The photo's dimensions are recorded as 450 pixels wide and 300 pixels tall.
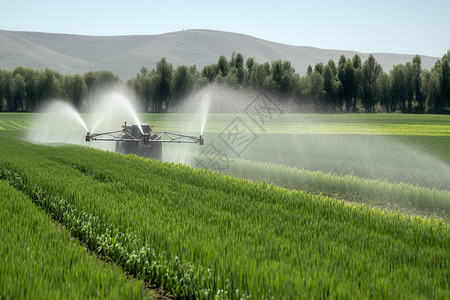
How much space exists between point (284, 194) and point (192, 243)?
4.77 meters

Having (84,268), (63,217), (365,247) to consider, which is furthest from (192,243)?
(63,217)

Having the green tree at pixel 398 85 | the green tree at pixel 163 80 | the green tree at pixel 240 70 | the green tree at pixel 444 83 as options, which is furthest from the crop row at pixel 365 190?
the green tree at pixel 398 85

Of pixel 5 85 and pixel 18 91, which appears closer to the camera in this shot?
pixel 5 85

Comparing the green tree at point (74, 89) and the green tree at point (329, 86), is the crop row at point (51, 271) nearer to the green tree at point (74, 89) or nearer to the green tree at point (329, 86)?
the green tree at point (329, 86)

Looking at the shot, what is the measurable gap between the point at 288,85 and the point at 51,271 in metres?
80.8

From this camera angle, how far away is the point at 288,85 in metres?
82.7

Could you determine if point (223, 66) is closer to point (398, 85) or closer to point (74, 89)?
point (74, 89)

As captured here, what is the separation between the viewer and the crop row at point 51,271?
13.5 feet

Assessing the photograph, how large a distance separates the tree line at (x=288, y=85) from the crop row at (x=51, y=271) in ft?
254

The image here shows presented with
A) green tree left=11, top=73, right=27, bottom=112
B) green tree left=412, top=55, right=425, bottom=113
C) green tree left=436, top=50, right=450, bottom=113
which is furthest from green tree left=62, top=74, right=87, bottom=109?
green tree left=436, top=50, right=450, bottom=113

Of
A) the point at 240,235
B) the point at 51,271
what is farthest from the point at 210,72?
the point at 51,271

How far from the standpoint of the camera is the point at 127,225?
6.62 meters

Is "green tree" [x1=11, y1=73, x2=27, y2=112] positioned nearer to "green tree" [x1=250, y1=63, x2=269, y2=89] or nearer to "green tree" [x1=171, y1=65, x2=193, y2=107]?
"green tree" [x1=171, y1=65, x2=193, y2=107]

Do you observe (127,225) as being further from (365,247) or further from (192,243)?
(365,247)
